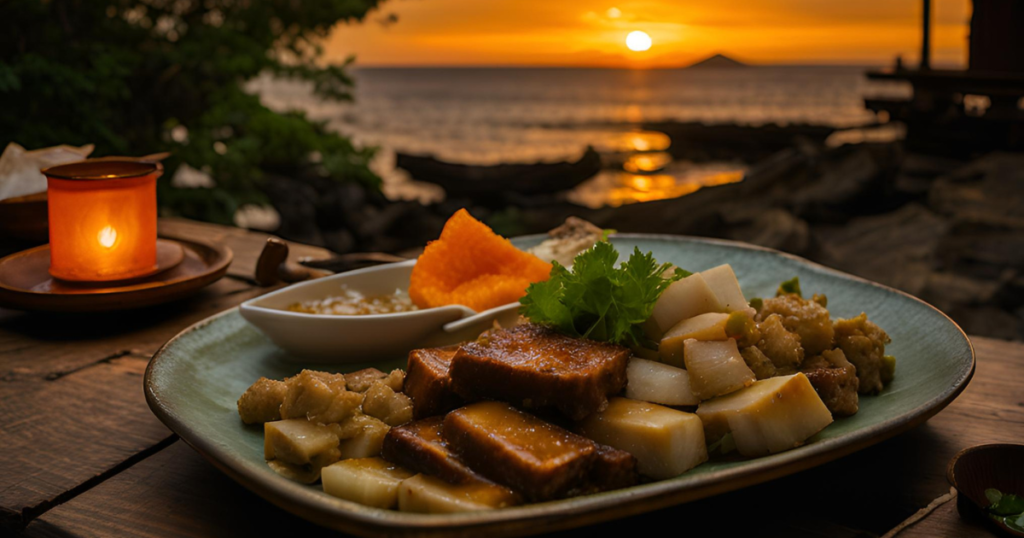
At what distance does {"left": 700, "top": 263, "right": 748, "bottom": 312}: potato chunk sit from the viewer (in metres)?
1.71

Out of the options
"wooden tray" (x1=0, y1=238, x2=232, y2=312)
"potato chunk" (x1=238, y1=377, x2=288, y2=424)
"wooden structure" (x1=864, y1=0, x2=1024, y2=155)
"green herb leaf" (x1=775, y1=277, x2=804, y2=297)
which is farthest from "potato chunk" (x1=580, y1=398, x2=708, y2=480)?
"wooden structure" (x1=864, y1=0, x2=1024, y2=155)

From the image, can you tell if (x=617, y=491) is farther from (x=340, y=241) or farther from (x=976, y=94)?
(x=976, y=94)

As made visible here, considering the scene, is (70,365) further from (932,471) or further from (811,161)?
(811,161)

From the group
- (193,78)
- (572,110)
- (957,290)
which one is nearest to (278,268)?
(193,78)

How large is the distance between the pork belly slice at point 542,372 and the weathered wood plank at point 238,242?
1.83 metres

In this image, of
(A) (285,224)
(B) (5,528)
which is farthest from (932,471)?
(A) (285,224)

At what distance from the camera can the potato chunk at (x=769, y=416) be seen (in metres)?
1.40

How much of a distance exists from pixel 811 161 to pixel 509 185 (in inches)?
204

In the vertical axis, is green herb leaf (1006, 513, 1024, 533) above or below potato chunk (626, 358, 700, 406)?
below

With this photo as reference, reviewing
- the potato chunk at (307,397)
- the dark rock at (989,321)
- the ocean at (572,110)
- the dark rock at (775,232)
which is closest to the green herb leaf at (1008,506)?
A: the potato chunk at (307,397)

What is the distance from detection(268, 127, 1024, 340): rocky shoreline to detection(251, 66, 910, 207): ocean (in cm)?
139

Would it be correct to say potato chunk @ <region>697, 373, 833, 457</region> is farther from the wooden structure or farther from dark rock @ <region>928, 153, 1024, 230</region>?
the wooden structure

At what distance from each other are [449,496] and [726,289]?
87 centimetres

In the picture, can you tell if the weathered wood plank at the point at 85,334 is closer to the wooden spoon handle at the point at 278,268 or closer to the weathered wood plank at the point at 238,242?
the wooden spoon handle at the point at 278,268
